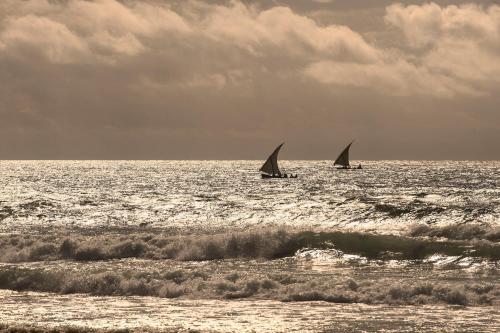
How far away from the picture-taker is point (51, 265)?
1305 inches

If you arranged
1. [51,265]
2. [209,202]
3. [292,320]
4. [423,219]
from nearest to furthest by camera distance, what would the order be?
[292,320], [51,265], [423,219], [209,202]

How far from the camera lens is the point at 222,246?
37750 mm

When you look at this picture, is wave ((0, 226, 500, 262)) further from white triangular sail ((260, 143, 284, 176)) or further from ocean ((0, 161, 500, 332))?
white triangular sail ((260, 143, 284, 176))

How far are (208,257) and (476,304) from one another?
1605cm

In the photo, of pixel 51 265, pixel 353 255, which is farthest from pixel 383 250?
pixel 51 265

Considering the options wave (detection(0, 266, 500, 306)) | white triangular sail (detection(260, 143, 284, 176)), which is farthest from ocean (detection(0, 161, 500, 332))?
white triangular sail (detection(260, 143, 284, 176))

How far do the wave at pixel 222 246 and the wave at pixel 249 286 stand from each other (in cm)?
668

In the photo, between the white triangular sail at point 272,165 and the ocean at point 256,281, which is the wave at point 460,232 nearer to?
the ocean at point 256,281

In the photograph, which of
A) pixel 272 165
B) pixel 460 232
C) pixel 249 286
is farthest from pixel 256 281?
pixel 272 165

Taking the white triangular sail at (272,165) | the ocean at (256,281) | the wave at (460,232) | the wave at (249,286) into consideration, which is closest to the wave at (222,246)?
the ocean at (256,281)

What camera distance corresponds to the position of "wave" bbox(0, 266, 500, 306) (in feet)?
80.0

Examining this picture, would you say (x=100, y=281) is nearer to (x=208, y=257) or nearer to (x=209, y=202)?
(x=208, y=257)

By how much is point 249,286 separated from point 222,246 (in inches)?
457

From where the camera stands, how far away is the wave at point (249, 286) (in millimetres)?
24375
